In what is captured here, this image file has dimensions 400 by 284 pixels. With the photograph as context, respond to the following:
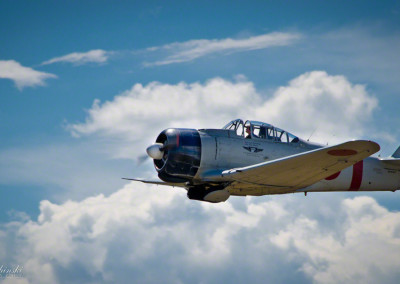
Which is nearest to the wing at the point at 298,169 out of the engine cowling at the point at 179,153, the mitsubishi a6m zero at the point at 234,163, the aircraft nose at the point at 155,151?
the mitsubishi a6m zero at the point at 234,163

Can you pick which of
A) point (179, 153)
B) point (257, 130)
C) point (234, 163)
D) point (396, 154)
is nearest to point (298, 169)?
point (234, 163)

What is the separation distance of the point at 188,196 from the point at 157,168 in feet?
4.65

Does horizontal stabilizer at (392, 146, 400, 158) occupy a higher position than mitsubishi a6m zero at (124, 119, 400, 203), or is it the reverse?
horizontal stabilizer at (392, 146, 400, 158)

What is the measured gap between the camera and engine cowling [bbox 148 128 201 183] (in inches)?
758

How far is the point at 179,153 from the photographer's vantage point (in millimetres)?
19234

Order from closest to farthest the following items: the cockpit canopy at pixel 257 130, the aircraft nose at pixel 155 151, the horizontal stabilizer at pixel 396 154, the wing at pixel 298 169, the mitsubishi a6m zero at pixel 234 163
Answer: the wing at pixel 298 169, the mitsubishi a6m zero at pixel 234 163, the aircraft nose at pixel 155 151, the cockpit canopy at pixel 257 130, the horizontal stabilizer at pixel 396 154

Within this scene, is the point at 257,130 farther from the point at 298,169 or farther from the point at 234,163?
the point at 298,169

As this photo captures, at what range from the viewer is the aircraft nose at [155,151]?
19.4m

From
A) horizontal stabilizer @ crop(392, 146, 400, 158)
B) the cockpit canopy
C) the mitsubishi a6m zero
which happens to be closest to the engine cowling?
the mitsubishi a6m zero

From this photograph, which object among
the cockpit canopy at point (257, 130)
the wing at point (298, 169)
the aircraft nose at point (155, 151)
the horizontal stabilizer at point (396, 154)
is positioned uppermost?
the horizontal stabilizer at point (396, 154)

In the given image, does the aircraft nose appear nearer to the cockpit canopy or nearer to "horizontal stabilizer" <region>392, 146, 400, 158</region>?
the cockpit canopy

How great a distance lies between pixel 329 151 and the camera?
16922 millimetres

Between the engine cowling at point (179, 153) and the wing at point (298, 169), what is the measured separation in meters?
1.13

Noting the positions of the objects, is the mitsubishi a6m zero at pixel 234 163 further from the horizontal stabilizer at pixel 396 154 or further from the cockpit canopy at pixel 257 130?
the horizontal stabilizer at pixel 396 154
